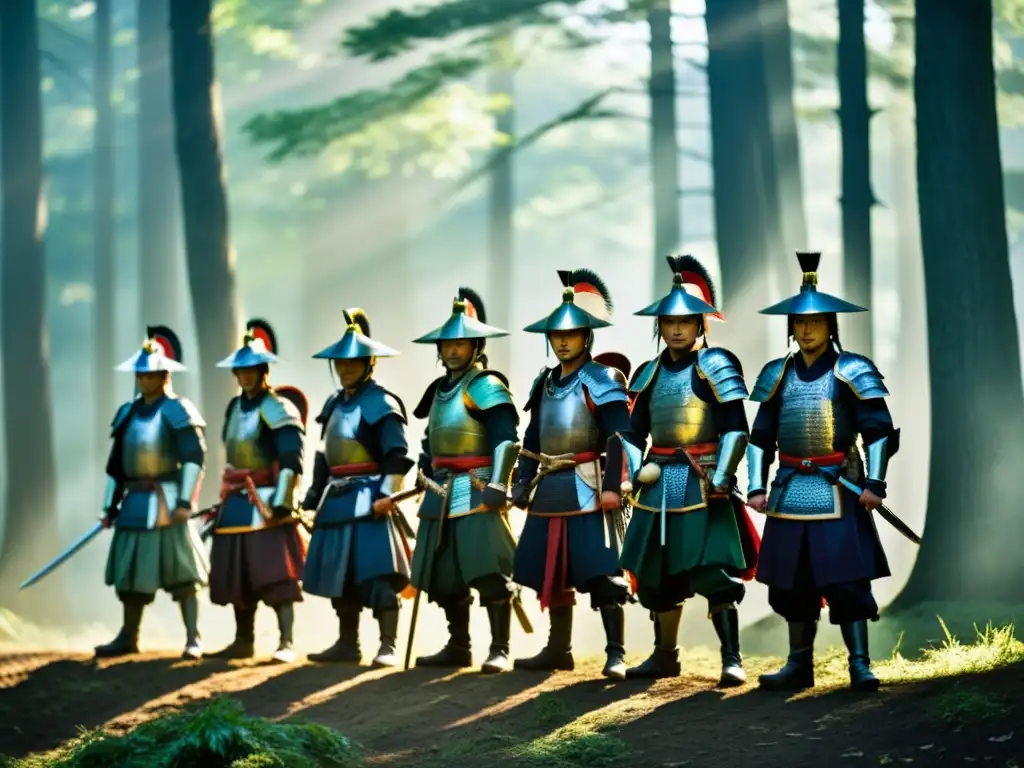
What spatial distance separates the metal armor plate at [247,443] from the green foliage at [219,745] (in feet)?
8.94

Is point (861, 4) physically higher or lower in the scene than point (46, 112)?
lower

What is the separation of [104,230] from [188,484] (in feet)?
62.2

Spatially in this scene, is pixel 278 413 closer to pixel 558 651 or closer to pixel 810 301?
pixel 558 651

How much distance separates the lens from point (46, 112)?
113 feet

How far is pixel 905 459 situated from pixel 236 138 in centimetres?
1700

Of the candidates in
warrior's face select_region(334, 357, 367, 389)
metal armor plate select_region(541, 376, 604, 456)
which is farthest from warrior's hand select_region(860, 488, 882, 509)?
warrior's face select_region(334, 357, 367, 389)

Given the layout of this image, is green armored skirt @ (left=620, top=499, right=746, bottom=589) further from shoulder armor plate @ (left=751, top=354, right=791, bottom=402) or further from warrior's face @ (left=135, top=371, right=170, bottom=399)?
warrior's face @ (left=135, top=371, right=170, bottom=399)

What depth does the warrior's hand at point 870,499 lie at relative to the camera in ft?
24.7

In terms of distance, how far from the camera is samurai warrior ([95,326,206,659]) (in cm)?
1093

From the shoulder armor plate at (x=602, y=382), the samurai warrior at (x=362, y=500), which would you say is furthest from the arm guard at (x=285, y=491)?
the shoulder armor plate at (x=602, y=382)

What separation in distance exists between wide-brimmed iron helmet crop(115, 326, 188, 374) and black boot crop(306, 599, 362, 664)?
210 cm

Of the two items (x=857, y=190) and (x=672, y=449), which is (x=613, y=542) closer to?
(x=672, y=449)

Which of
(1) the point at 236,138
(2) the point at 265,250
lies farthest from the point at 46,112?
(2) the point at 265,250

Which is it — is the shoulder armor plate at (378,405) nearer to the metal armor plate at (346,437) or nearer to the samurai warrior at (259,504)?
the metal armor plate at (346,437)
